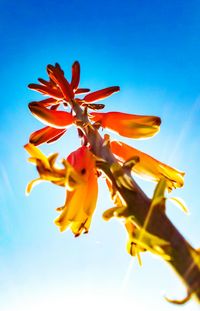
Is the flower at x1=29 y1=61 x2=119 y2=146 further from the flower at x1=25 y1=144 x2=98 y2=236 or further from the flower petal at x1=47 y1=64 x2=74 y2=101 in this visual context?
the flower at x1=25 y1=144 x2=98 y2=236

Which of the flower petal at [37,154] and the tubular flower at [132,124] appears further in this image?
the tubular flower at [132,124]

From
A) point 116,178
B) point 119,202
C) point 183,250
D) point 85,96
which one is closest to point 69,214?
point 119,202

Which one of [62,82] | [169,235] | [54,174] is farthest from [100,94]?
[169,235]

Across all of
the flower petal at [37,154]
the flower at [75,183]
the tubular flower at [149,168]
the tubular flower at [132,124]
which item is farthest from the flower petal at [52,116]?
the flower petal at [37,154]

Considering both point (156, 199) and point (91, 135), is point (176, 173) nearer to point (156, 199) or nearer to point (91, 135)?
point (91, 135)

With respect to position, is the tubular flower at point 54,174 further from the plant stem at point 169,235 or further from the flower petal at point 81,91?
the flower petal at point 81,91

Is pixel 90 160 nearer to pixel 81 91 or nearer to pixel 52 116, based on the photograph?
pixel 52 116
